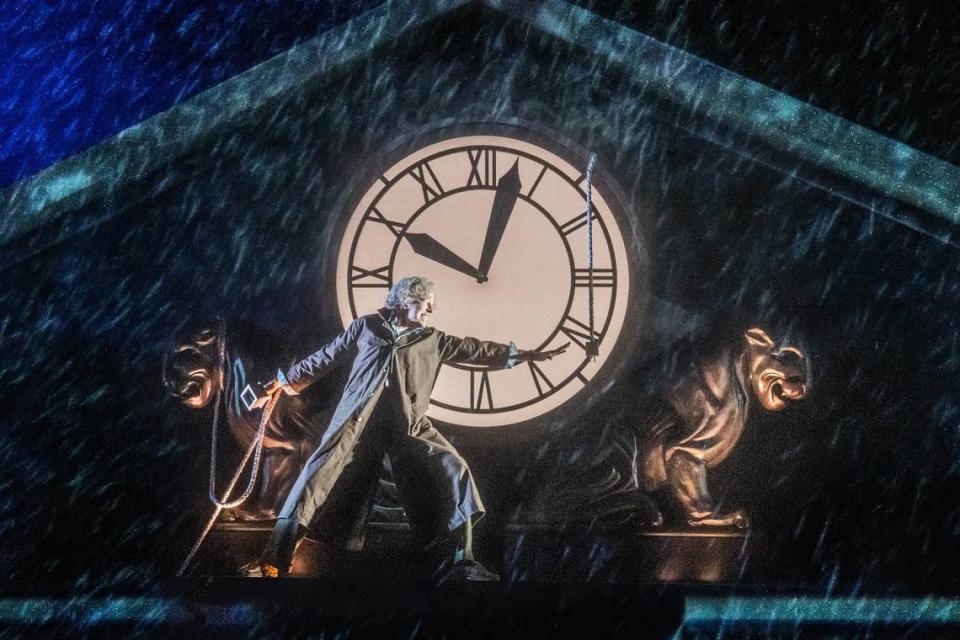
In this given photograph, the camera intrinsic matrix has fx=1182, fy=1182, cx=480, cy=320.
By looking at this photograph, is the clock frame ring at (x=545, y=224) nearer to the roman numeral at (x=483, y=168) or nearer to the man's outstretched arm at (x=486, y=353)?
the roman numeral at (x=483, y=168)

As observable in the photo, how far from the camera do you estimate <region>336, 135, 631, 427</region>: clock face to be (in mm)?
3760

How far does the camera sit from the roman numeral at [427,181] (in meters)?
3.91

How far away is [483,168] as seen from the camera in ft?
12.9

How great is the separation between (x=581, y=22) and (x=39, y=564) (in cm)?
248

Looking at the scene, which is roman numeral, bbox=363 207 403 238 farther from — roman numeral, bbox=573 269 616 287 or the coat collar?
roman numeral, bbox=573 269 616 287

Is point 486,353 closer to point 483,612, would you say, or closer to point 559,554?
point 559,554

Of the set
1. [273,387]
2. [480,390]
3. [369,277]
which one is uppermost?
[369,277]

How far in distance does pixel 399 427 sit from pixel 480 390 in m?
0.39

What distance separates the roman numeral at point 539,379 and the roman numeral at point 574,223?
1.49ft

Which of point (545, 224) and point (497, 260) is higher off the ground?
point (545, 224)

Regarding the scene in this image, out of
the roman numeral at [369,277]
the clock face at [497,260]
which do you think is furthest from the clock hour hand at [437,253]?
the roman numeral at [369,277]

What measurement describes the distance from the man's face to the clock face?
0.60ft

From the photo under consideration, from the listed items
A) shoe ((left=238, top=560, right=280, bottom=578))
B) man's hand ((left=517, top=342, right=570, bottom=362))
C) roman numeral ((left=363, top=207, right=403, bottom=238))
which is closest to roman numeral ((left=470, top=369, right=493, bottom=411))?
man's hand ((left=517, top=342, right=570, bottom=362))

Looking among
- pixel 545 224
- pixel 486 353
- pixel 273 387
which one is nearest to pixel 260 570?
pixel 273 387
